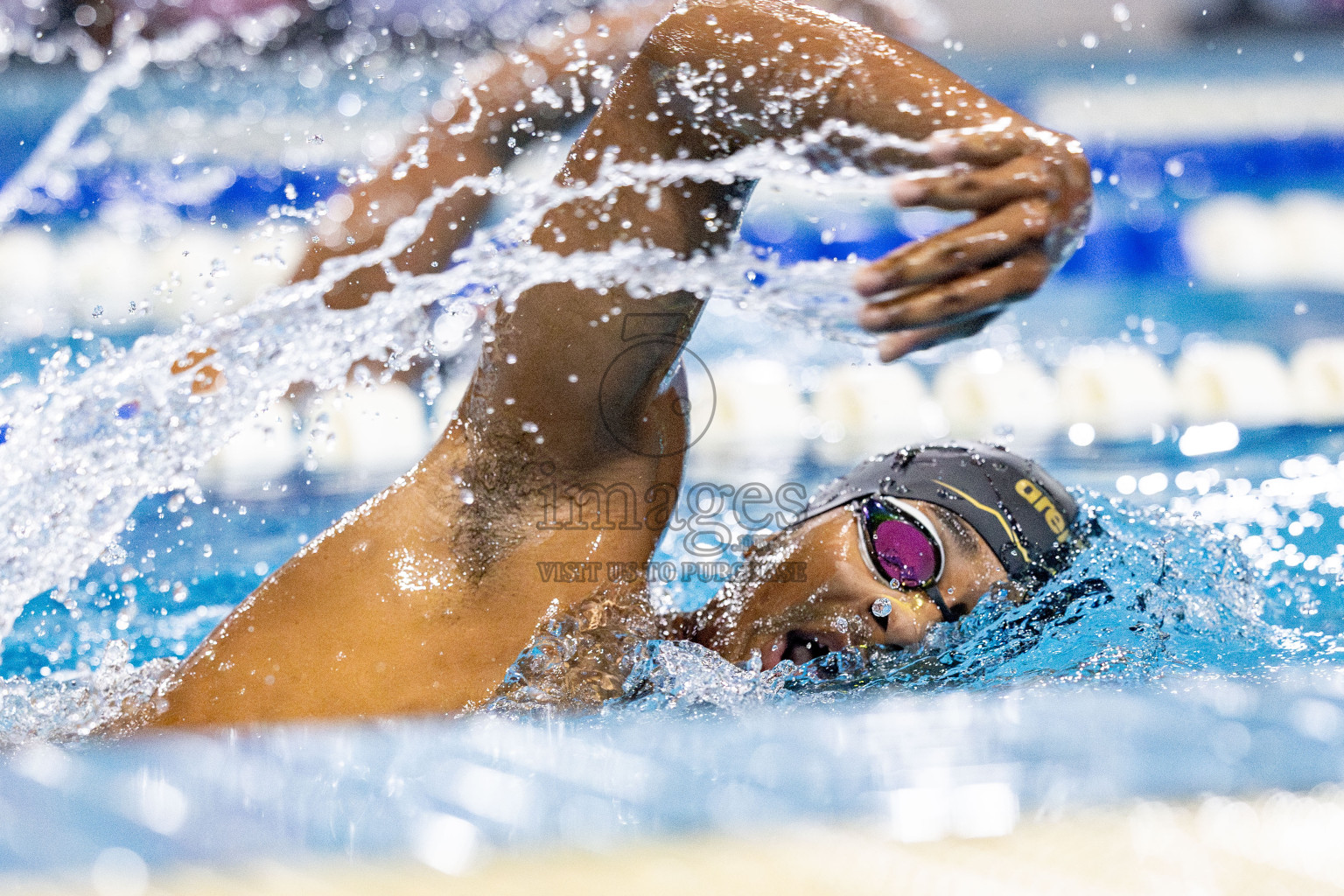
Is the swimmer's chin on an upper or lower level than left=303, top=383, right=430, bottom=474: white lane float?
upper

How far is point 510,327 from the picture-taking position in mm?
1069

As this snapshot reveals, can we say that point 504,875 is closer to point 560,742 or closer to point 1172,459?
point 560,742

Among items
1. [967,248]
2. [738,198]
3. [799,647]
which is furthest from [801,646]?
[967,248]

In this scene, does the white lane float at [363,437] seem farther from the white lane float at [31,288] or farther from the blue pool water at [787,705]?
the white lane float at [31,288]

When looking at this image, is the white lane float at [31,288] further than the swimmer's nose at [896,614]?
Yes

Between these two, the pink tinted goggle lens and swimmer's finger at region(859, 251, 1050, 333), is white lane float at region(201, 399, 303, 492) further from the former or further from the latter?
swimmer's finger at region(859, 251, 1050, 333)

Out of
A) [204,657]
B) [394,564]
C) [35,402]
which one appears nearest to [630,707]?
[394,564]

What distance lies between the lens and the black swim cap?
4.27 ft

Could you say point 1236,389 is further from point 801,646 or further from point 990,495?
point 801,646

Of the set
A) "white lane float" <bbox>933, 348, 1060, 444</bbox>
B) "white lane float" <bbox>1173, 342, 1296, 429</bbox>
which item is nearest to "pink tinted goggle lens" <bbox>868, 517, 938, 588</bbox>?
"white lane float" <bbox>933, 348, 1060, 444</bbox>

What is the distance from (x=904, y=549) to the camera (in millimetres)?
1238

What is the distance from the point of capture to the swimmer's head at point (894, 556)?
1221 millimetres

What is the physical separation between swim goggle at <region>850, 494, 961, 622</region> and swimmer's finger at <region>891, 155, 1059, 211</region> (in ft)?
1.72

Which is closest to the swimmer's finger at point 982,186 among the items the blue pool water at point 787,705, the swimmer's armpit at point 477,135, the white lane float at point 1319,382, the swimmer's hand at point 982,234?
the swimmer's hand at point 982,234
